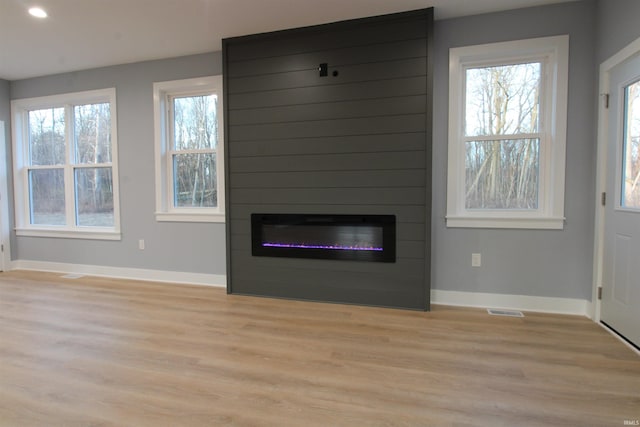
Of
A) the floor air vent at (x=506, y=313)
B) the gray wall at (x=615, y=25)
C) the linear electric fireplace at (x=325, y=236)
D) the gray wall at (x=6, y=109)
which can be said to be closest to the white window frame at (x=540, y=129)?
the gray wall at (x=615, y=25)

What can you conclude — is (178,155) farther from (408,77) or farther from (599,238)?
(599,238)

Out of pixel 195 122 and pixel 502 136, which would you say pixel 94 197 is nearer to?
pixel 195 122

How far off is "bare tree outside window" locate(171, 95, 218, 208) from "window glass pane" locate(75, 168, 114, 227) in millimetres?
1041

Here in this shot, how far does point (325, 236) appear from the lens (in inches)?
124

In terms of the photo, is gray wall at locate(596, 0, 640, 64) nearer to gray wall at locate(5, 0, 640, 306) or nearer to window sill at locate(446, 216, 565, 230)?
gray wall at locate(5, 0, 640, 306)

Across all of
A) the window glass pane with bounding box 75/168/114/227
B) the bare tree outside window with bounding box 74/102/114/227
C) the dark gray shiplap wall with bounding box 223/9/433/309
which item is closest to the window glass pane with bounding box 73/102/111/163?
the bare tree outside window with bounding box 74/102/114/227

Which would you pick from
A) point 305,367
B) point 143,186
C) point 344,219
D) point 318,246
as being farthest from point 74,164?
point 305,367

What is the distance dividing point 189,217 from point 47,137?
8.69 feet

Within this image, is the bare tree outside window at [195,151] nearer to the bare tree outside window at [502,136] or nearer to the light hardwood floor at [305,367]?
the light hardwood floor at [305,367]

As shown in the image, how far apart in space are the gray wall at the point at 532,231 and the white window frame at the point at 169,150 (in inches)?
90.9

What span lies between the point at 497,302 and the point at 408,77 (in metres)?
2.21

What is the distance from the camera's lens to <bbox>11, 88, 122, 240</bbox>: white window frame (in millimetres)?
3971

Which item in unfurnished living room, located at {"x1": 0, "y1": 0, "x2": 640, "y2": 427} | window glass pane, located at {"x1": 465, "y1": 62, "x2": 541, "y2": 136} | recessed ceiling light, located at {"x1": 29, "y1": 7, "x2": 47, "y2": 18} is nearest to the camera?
unfurnished living room, located at {"x1": 0, "y1": 0, "x2": 640, "y2": 427}

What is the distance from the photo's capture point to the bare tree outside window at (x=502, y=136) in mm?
2822
